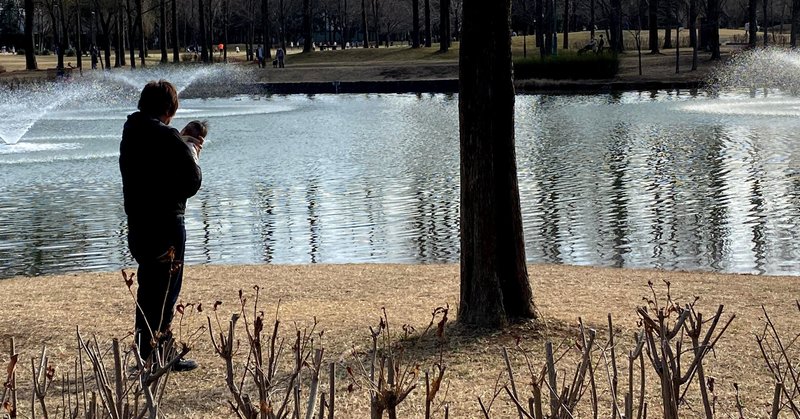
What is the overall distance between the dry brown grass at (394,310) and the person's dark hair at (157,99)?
1.58 m

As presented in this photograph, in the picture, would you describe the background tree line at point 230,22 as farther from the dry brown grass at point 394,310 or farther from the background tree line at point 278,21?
the dry brown grass at point 394,310

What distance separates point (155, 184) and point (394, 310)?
2.76m

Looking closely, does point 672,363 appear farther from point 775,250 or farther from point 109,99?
point 109,99

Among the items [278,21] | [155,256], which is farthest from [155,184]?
[278,21]

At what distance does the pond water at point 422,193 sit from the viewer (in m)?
13.5

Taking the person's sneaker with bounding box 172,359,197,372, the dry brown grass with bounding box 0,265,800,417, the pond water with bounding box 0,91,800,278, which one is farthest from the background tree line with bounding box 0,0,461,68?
the person's sneaker with bounding box 172,359,197,372

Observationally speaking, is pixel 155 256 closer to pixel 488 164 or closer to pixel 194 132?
pixel 194 132

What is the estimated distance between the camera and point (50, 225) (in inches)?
651

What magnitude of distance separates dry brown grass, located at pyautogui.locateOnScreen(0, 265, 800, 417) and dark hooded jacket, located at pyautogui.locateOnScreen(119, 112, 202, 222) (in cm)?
104

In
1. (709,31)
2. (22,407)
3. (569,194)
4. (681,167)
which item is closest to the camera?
(22,407)

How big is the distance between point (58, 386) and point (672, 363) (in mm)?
4189

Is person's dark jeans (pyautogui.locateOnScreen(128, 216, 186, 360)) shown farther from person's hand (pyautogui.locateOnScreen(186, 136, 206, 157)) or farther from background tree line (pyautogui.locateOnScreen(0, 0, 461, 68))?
background tree line (pyautogui.locateOnScreen(0, 0, 461, 68))

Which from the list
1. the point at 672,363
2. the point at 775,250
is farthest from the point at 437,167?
the point at 672,363

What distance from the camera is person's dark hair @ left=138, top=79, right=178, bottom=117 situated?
6.36 metres
